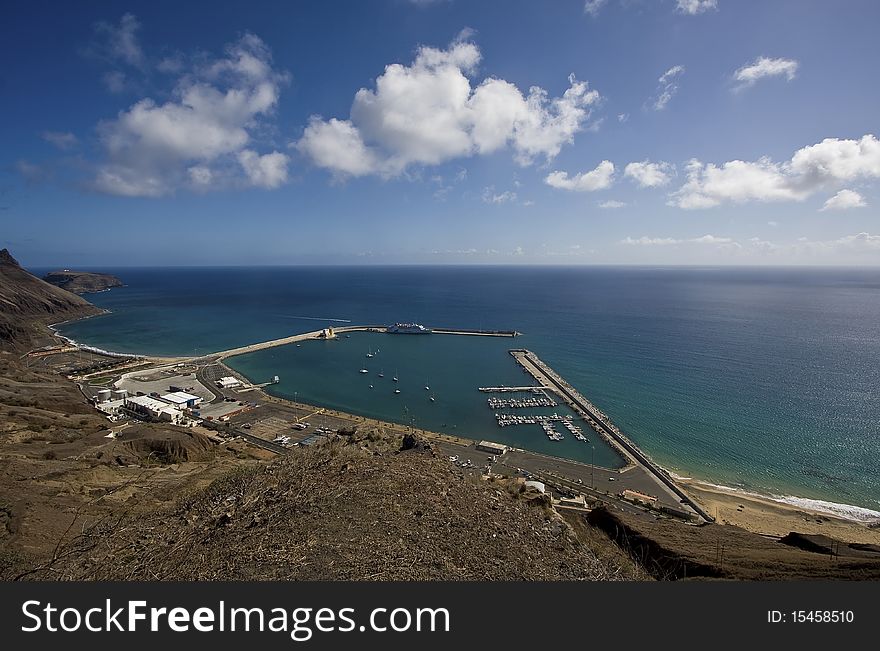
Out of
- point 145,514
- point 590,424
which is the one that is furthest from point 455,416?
point 145,514

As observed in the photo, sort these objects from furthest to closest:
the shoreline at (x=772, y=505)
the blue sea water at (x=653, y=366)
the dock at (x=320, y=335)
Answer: the dock at (x=320, y=335), the blue sea water at (x=653, y=366), the shoreline at (x=772, y=505)

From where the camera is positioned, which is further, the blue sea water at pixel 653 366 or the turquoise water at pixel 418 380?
the turquoise water at pixel 418 380

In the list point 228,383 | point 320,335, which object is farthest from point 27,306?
point 228,383

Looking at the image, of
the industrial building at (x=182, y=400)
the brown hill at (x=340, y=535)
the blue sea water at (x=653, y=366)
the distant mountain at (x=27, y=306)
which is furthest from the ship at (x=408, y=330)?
the brown hill at (x=340, y=535)

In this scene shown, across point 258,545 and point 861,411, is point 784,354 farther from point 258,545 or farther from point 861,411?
point 258,545

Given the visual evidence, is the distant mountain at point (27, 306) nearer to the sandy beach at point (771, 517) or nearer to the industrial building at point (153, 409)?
the industrial building at point (153, 409)

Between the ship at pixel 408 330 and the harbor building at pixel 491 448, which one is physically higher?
the ship at pixel 408 330

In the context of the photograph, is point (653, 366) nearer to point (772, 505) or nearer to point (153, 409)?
point (772, 505)
